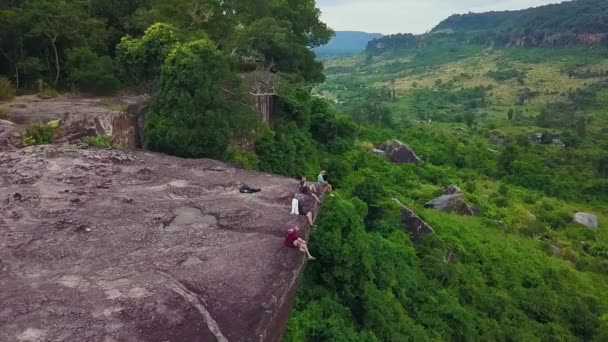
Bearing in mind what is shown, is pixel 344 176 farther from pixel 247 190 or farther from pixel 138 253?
pixel 138 253

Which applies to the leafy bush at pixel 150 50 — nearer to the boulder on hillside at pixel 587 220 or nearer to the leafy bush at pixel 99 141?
the leafy bush at pixel 99 141

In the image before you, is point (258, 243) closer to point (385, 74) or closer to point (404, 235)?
point (404, 235)

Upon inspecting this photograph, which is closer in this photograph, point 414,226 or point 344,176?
point 414,226

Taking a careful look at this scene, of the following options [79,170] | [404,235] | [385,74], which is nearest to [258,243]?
[79,170]

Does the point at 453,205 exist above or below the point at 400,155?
below

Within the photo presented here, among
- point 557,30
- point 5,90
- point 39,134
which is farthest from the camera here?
point 557,30

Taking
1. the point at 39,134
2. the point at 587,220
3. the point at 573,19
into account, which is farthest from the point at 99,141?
the point at 573,19

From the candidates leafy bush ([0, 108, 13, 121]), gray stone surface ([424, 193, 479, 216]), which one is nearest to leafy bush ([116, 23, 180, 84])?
leafy bush ([0, 108, 13, 121])
